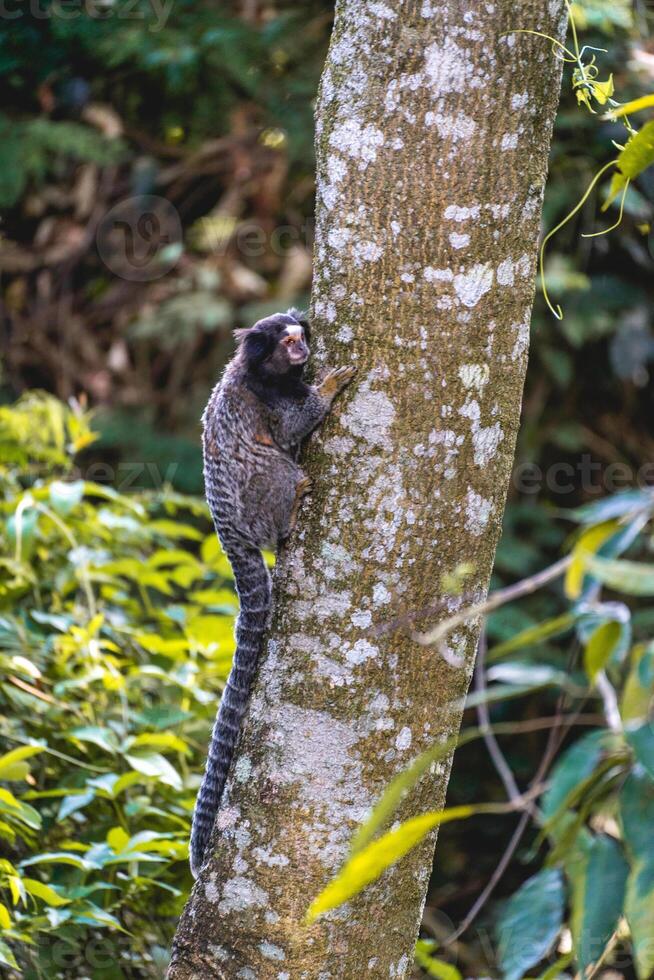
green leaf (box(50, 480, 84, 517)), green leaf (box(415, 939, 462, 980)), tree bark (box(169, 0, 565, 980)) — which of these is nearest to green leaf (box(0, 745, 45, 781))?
tree bark (box(169, 0, 565, 980))

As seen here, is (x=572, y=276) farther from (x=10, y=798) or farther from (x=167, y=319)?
(x=10, y=798)

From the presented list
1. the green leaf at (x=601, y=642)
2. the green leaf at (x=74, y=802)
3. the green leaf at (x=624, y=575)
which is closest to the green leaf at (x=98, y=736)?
the green leaf at (x=74, y=802)

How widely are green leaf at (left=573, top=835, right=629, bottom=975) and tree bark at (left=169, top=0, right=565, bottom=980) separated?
79 cm

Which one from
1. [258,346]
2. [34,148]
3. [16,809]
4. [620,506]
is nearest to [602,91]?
[258,346]

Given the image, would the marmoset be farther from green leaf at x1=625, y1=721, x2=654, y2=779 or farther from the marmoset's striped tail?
green leaf at x1=625, y1=721, x2=654, y2=779

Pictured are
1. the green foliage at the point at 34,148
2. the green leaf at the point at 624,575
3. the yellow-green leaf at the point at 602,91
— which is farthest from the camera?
the green foliage at the point at 34,148

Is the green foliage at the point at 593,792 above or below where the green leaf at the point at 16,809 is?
above

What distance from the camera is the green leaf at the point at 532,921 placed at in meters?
1.04

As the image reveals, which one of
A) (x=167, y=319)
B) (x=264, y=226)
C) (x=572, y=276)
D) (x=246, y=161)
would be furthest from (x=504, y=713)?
(x=246, y=161)

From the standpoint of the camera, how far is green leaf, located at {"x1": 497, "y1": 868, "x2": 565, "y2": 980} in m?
1.04

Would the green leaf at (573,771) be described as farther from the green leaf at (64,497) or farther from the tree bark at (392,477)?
the green leaf at (64,497)

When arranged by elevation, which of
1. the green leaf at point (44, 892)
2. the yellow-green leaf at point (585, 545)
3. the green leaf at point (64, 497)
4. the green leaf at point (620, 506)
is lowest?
the green leaf at point (44, 892)

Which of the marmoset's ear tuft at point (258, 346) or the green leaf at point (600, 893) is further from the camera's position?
the marmoset's ear tuft at point (258, 346)

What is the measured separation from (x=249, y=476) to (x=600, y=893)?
5.03ft
